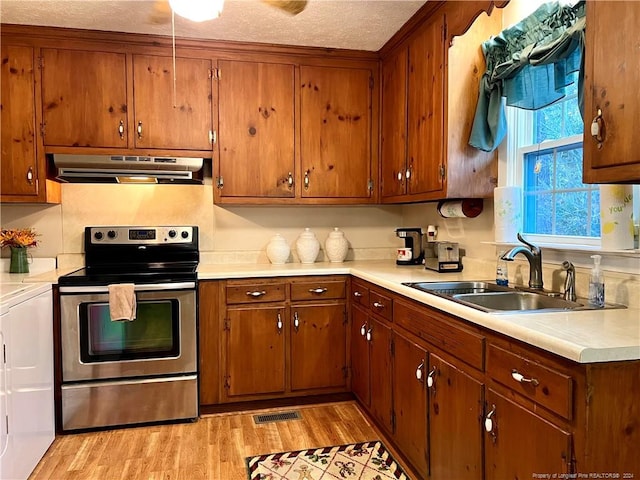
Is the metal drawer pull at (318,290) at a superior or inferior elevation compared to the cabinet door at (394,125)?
inferior

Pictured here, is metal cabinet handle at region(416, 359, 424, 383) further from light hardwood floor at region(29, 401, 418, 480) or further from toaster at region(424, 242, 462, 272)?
toaster at region(424, 242, 462, 272)

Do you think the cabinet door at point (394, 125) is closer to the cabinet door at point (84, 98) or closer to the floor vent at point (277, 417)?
the floor vent at point (277, 417)

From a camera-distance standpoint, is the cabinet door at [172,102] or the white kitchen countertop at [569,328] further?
the cabinet door at [172,102]

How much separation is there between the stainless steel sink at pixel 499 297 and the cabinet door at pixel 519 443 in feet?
1.39

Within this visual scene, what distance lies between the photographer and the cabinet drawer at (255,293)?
3025mm

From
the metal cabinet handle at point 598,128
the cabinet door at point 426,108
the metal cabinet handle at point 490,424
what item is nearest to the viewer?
the metal cabinet handle at point 598,128

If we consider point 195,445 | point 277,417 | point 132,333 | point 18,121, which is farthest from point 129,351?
point 18,121

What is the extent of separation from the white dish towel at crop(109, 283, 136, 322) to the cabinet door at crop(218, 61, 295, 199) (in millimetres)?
894

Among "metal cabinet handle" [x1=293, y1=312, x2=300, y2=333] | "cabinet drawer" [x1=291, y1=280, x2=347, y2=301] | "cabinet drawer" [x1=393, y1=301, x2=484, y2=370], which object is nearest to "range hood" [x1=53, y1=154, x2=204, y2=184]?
"cabinet drawer" [x1=291, y1=280, x2=347, y2=301]

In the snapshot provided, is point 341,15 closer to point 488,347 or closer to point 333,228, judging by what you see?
point 333,228

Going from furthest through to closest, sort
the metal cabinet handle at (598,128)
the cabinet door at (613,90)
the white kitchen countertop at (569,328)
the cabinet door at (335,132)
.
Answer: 1. the cabinet door at (335,132)
2. the metal cabinet handle at (598,128)
3. the cabinet door at (613,90)
4. the white kitchen countertop at (569,328)

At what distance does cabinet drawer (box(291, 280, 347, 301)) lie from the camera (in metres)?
3.11

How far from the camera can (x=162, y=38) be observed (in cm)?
313

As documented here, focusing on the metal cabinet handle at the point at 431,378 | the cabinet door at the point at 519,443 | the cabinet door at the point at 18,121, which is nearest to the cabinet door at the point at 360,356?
the metal cabinet handle at the point at 431,378
